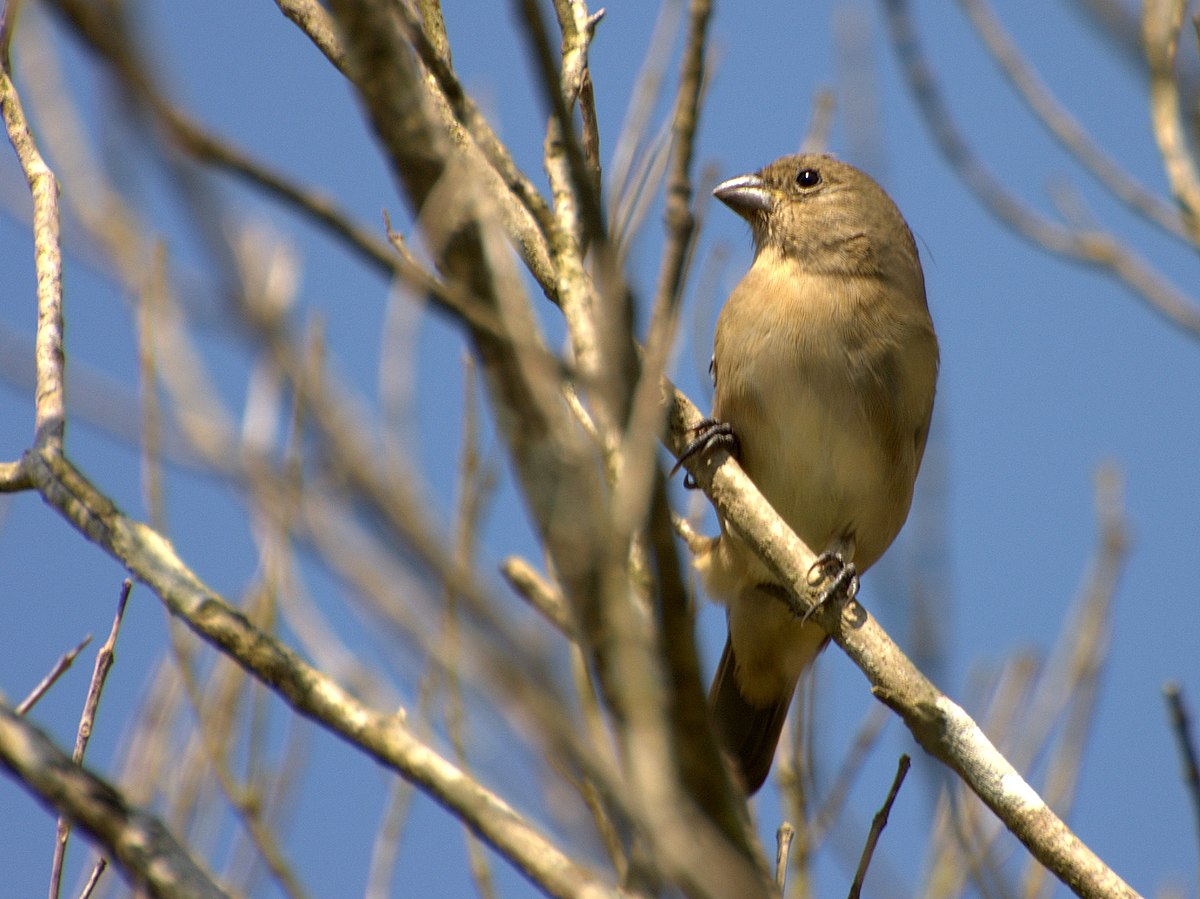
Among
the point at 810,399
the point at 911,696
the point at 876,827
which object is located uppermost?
the point at 810,399

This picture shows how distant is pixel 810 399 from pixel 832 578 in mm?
830

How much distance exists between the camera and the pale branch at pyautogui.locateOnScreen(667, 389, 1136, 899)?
2816 millimetres

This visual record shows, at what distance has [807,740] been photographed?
3689 millimetres

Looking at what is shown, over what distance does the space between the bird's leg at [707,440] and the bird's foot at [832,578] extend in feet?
1.56

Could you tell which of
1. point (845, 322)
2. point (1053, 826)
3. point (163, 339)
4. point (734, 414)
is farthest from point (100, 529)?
point (845, 322)

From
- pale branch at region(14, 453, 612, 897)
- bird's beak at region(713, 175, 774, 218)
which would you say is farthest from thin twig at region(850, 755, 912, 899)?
bird's beak at region(713, 175, 774, 218)

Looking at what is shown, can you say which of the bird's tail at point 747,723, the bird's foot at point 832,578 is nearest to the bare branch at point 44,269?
the bird's foot at point 832,578

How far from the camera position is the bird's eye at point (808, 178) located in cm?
544

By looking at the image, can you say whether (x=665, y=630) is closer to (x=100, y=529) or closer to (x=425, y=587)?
(x=425, y=587)

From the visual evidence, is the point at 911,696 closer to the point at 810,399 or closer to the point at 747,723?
the point at 810,399

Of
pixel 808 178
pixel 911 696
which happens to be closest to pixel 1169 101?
pixel 911 696

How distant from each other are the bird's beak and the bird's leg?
120 cm

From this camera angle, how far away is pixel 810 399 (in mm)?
4578

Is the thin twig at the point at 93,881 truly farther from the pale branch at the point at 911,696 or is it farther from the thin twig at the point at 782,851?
the pale branch at the point at 911,696
